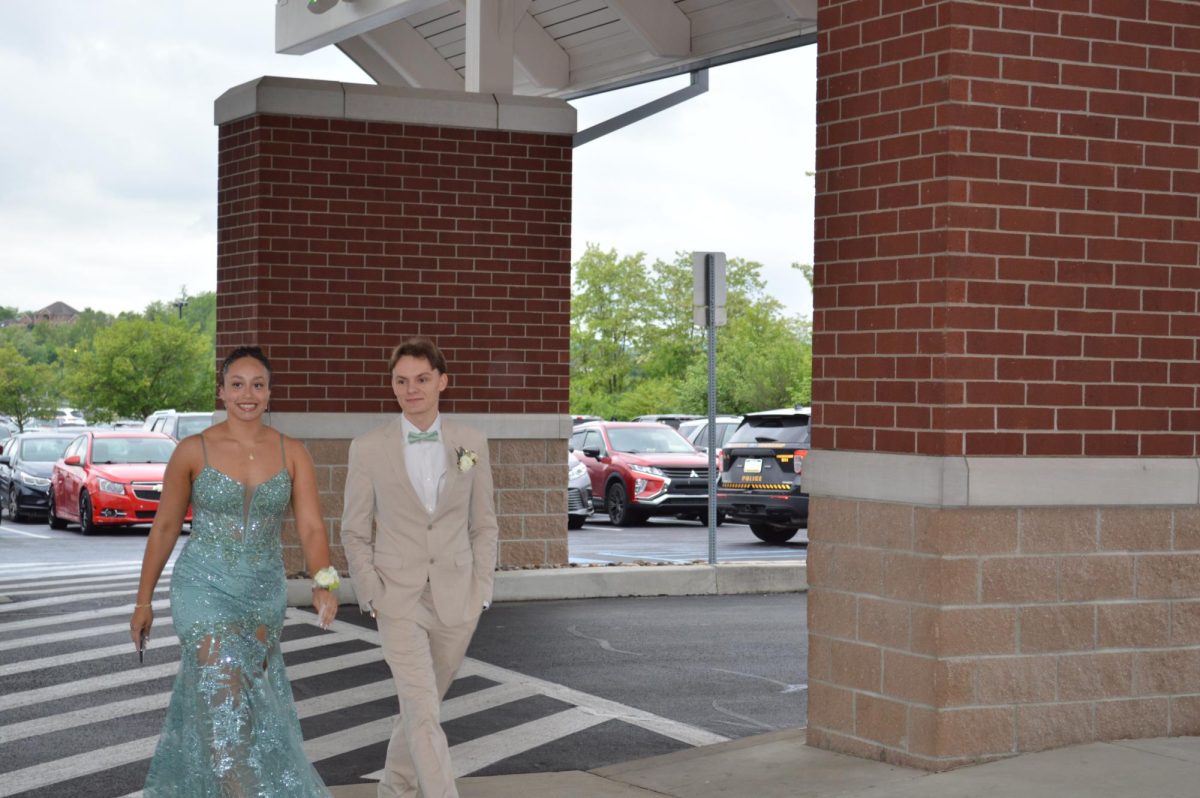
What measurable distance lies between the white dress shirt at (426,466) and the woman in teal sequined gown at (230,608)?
1.36 feet

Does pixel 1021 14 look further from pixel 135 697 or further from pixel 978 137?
pixel 135 697

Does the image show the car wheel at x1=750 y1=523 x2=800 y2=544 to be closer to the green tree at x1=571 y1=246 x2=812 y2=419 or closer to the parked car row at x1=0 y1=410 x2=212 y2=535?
the parked car row at x1=0 y1=410 x2=212 y2=535

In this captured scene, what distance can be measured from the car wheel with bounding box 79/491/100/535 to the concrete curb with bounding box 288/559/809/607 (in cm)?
1098

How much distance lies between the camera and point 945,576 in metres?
7.28

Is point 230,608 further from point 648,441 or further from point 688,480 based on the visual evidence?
point 648,441

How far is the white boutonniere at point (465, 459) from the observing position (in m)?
6.56

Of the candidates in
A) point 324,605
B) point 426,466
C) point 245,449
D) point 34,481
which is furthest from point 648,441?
point 324,605

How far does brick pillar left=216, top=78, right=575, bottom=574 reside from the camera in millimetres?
14406

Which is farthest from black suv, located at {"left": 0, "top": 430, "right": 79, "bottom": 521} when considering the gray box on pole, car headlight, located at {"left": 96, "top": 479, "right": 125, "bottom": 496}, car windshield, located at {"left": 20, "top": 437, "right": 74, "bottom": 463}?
the gray box on pole

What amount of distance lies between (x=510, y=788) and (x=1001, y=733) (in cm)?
217

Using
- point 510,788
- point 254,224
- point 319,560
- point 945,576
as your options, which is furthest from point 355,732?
point 254,224

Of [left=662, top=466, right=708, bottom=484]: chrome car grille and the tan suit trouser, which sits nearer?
the tan suit trouser

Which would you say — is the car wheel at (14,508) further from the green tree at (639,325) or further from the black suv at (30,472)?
the green tree at (639,325)

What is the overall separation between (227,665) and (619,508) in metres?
21.3
